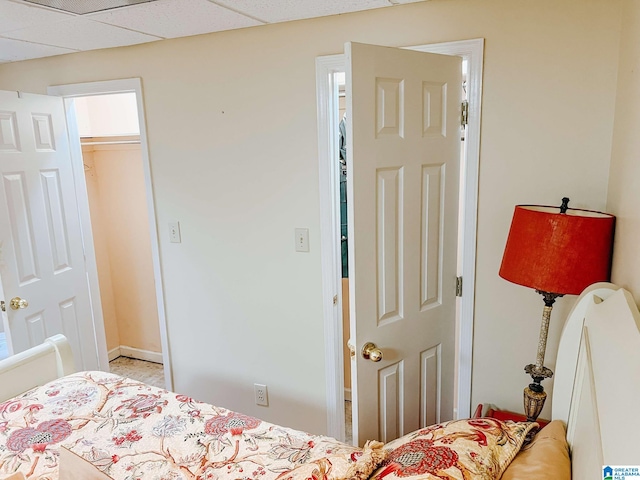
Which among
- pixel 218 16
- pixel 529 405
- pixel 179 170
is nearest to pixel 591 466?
pixel 529 405

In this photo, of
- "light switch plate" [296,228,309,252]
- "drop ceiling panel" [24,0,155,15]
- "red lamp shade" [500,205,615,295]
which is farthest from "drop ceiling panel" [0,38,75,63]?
"red lamp shade" [500,205,615,295]

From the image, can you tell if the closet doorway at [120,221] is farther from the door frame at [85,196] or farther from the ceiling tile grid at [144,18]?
the ceiling tile grid at [144,18]

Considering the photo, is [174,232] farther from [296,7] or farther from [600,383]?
[600,383]

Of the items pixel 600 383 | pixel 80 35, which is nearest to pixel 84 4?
pixel 80 35

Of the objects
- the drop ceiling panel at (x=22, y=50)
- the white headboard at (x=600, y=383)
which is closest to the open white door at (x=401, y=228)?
the white headboard at (x=600, y=383)

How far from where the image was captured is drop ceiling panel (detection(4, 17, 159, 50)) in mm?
1979

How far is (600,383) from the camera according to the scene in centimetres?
83

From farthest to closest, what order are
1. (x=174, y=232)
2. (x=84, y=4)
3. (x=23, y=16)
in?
(x=174, y=232)
(x=23, y=16)
(x=84, y=4)

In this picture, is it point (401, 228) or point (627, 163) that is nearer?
point (627, 163)

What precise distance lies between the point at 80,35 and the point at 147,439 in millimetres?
1844

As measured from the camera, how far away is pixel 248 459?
1.42m

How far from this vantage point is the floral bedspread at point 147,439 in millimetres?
1386

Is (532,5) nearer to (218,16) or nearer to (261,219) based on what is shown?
(218,16)

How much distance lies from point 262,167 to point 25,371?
1.39 metres
